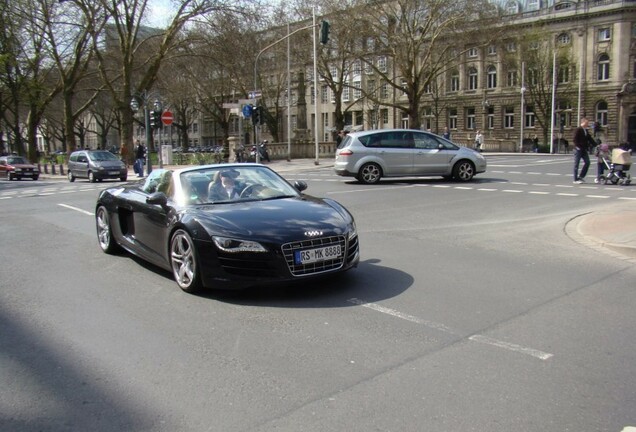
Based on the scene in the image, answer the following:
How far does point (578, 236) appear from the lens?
9117 mm

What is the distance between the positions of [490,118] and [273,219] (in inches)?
2946

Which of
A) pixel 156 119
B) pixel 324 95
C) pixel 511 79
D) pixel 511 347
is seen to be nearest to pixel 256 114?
pixel 156 119

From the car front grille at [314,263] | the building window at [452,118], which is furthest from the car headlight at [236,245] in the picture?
the building window at [452,118]

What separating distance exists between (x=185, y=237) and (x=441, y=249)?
3.88m

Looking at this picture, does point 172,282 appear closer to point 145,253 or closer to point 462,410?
point 145,253

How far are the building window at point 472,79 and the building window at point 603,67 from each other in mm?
15606

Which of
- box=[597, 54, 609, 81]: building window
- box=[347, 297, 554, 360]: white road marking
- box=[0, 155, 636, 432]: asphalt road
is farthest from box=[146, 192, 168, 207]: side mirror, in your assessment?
box=[597, 54, 609, 81]: building window

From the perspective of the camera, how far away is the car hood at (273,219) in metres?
5.66

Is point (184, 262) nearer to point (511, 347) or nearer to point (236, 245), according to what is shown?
point (236, 245)

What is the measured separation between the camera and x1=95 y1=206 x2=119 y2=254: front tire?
8.29 meters

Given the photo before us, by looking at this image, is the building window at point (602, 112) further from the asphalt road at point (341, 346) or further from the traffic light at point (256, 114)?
the asphalt road at point (341, 346)

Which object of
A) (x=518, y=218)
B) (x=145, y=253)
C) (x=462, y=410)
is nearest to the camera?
(x=462, y=410)

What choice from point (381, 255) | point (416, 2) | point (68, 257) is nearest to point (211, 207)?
point (381, 255)

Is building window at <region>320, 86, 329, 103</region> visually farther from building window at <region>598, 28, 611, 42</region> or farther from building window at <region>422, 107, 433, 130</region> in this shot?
building window at <region>598, 28, 611, 42</region>
